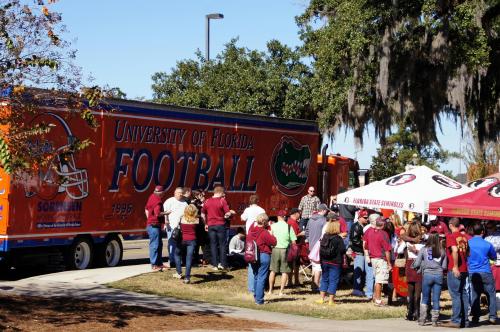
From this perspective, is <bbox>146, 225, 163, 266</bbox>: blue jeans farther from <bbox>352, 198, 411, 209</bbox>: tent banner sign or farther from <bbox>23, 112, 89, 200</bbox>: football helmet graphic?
<bbox>352, 198, 411, 209</bbox>: tent banner sign

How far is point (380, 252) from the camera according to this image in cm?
1797

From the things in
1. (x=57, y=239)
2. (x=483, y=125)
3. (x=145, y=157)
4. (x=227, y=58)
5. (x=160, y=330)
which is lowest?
(x=160, y=330)

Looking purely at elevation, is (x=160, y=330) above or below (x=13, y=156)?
below

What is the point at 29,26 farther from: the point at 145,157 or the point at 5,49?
the point at 145,157

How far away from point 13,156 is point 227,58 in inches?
1040

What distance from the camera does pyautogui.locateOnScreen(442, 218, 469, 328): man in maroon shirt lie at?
15.6 meters

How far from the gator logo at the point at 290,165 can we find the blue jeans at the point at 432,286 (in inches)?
415

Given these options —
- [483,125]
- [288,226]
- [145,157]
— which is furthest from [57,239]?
[483,125]

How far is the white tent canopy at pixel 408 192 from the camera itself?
1917cm

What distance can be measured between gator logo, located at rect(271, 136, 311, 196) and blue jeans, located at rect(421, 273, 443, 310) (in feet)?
34.6

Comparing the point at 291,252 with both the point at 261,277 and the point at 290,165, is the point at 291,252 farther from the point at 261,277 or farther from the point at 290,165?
the point at 290,165

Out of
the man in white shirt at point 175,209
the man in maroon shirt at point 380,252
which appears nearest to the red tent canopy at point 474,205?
the man in maroon shirt at point 380,252

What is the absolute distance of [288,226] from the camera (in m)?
18.6

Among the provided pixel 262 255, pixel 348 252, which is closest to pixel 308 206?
pixel 348 252
